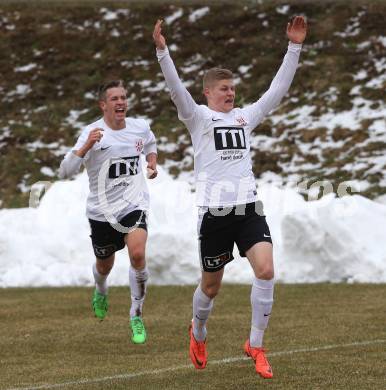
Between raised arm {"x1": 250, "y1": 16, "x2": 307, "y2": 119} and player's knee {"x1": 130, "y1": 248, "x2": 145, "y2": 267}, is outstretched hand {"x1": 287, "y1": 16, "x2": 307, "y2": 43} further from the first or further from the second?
player's knee {"x1": 130, "y1": 248, "x2": 145, "y2": 267}

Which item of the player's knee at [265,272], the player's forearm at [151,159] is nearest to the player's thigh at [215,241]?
the player's knee at [265,272]

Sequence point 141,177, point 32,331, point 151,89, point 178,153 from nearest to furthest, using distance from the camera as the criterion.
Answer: point 141,177, point 32,331, point 178,153, point 151,89

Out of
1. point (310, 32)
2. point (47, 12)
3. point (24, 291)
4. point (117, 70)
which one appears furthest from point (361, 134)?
point (47, 12)

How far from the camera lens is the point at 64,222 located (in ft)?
57.7

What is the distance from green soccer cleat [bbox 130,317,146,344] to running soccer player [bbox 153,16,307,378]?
171 centimetres

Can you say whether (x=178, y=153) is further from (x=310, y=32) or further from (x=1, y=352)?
(x=1, y=352)

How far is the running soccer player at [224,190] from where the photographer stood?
812 cm

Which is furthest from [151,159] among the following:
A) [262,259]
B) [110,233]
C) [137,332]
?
[262,259]

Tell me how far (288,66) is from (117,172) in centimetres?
258

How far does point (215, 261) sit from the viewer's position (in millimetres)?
8367

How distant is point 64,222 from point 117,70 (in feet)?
48.0

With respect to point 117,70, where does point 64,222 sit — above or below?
below

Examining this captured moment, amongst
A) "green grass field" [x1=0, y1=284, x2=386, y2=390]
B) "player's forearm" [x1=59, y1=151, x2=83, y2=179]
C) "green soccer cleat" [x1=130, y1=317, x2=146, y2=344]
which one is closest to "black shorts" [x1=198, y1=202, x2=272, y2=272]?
"green grass field" [x1=0, y1=284, x2=386, y2=390]

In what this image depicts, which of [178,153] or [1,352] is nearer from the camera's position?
[1,352]
